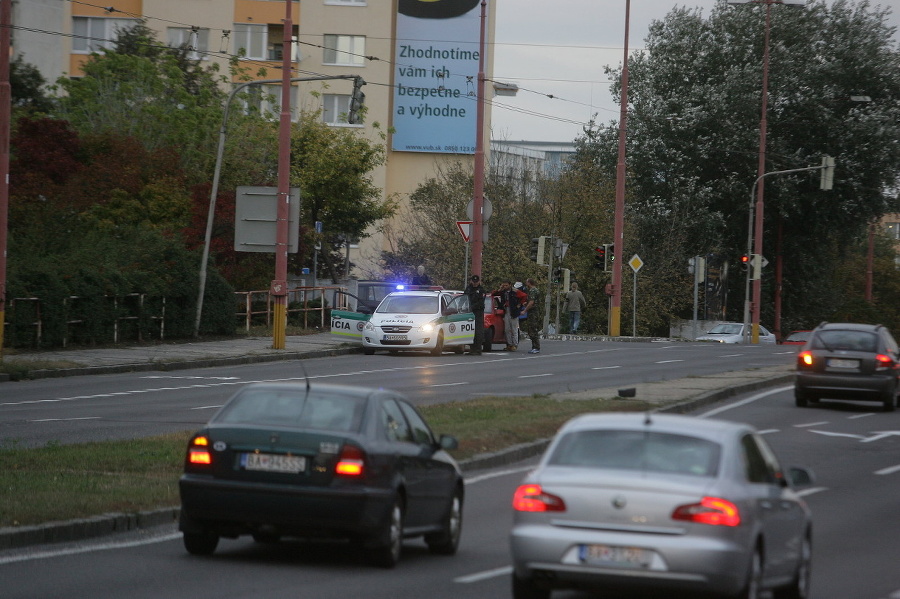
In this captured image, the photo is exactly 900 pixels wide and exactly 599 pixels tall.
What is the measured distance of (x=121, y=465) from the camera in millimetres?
14117

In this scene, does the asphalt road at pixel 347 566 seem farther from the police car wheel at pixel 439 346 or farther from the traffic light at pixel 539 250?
the traffic light at pixel 539 250

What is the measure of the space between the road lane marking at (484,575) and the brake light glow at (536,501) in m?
1.60

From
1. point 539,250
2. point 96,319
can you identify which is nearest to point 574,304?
point 539,250

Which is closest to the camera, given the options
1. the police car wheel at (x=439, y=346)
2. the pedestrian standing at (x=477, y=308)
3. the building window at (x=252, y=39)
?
the police car wheel at (x=439, y=346)

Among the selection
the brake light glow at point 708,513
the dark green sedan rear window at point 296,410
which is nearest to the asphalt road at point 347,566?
the dark green sedan rear window at point 296,410

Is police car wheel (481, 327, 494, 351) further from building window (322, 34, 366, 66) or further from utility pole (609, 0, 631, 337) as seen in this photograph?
building window (322, 34, 366, 66)

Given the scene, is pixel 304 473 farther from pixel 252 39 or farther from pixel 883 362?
pixel 252 39

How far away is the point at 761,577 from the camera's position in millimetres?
8156

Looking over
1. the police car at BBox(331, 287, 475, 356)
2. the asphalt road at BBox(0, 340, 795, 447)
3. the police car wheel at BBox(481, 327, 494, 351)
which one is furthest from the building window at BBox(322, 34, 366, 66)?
the police car at BBox(331, 287, 475, 356)

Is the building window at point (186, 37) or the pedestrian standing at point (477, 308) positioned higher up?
the building window at point (186, 37)

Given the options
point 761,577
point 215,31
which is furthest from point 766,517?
point 215,31

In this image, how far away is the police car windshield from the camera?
36594 mm

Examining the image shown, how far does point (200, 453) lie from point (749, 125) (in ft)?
184

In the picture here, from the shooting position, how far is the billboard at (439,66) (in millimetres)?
74500
